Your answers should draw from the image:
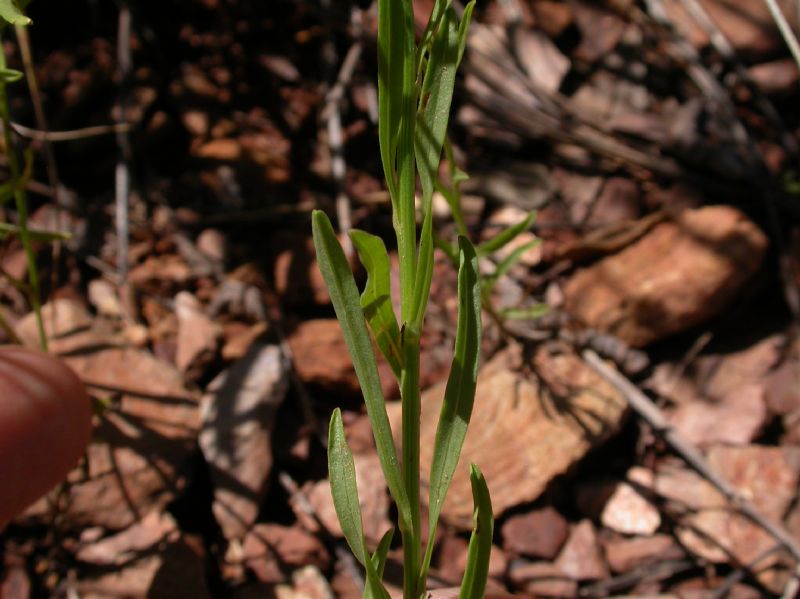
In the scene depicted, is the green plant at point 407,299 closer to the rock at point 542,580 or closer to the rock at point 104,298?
the rock at point 542,580

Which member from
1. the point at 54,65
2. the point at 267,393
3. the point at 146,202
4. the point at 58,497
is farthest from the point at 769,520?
the point at 54,65

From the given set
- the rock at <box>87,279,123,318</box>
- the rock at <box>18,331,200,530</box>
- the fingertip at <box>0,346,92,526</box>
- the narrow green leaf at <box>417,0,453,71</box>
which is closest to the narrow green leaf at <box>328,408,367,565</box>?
the narrow green leaf at <box>417,0,453,71</box>

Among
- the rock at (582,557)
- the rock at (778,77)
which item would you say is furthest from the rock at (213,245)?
the rock at (778,77)

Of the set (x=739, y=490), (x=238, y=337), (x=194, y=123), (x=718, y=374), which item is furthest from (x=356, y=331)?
(x=194, y=123)

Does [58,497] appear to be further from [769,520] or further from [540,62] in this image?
[540,62]

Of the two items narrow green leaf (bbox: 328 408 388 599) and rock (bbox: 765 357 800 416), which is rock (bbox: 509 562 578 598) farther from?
narrow green leaf (bbox: 328 408 388 599)

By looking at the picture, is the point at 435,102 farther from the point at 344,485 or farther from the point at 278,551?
the point at 278,551
